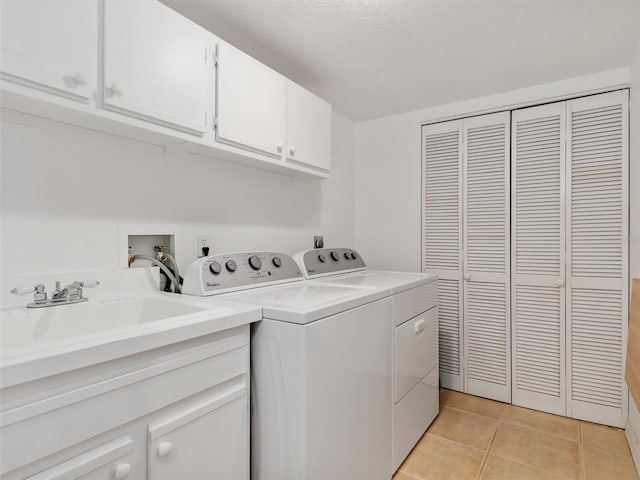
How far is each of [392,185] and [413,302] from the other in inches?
51.2

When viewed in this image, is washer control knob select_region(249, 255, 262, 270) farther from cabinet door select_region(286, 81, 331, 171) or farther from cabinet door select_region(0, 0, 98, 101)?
cabinet door select_region(0, 0, 98, 101)

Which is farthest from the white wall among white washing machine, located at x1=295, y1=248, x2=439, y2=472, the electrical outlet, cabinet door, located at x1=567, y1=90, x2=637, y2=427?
cabinet door, located at x1=567, y1=90, x2=637, y2=427

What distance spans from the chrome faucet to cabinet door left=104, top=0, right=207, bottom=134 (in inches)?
24.5

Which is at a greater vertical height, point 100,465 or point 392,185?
point 392,185

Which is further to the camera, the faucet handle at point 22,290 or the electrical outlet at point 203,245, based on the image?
the electrical outlet at point 203,245

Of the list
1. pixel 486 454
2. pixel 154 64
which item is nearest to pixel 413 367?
pixel 486 454

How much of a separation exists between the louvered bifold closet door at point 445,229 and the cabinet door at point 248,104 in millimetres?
1423

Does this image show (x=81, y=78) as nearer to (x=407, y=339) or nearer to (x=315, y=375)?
(x=315, y=375)

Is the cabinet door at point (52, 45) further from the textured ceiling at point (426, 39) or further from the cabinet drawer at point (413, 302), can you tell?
the cabinet drawer at point (413, 302)

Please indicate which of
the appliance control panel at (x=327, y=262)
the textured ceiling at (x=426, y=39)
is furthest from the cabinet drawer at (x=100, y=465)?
the textured ceiling at (x=426, y=39)

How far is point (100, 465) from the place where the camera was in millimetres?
817

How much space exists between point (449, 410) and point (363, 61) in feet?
7.56

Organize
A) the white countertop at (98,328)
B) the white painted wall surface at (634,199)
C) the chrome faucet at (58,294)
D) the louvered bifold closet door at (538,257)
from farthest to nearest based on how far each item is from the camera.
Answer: the louvered bifold closet door at (538,257)
the white painted wall surface at (634,199)
the chrome faucet at (58,294)
the white countertop at (98,328)

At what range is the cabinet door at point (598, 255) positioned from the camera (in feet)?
6.95
